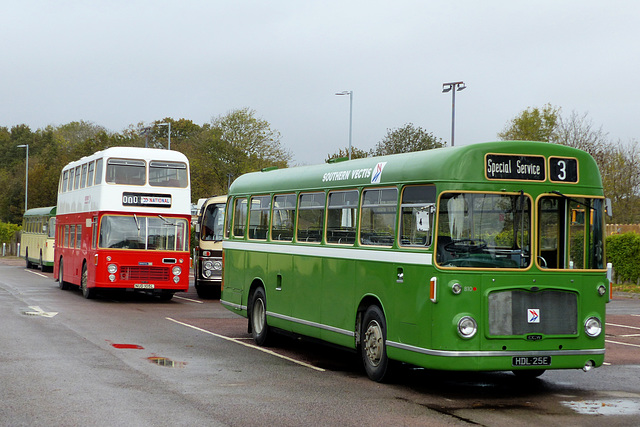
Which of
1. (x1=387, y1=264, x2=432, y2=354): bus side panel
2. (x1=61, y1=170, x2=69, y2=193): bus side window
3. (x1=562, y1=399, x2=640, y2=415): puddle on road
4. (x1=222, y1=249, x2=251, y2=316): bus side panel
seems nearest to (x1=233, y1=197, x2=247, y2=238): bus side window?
(x1=222, y1=249, x2=251, y2=316): bus side panel

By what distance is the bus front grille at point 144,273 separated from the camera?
24.8 meters

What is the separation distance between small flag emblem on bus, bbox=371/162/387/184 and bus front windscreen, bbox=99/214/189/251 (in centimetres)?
1422

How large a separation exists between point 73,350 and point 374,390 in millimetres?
5482

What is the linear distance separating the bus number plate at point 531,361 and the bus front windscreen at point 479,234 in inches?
40.3

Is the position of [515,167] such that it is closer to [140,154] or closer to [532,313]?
[532,313]

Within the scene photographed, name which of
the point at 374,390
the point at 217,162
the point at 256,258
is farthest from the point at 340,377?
the point at 217,162

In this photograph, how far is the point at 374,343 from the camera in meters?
11.5

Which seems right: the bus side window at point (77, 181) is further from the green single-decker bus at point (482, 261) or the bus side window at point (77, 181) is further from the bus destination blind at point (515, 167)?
the bus destination blind at point (515, 167)

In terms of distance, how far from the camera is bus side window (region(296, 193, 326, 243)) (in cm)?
1328

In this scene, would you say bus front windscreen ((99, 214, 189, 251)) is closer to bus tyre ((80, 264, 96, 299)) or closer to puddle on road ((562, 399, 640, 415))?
bus tyre ((80, 264, 96, 299))

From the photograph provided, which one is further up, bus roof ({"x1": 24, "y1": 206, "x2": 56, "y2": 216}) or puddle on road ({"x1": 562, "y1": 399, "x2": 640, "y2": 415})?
bus roof ({"x1": 24, "y1": 206, "x2": 56, "y2": 216})

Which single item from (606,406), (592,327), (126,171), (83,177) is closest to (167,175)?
(126,171)

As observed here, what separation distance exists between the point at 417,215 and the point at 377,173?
1356mm

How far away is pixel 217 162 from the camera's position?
61406 millimetres
